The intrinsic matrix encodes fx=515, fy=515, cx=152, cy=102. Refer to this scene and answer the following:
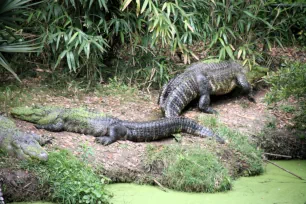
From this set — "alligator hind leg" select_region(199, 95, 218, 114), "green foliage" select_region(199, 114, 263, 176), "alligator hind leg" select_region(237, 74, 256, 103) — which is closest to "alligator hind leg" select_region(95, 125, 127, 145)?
"green foliage" select_region(199, 114, 263, 176)

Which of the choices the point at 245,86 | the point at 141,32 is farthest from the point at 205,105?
the point at 141,32

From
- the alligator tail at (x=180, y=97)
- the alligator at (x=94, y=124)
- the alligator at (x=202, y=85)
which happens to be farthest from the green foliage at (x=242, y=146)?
the alligator at (x=202, y=85)

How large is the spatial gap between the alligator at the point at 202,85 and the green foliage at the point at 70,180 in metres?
2.29

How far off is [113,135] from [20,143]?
1309 millimetres

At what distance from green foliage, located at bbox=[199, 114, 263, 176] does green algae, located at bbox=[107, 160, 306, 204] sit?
0.58 feet

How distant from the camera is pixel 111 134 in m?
6.46

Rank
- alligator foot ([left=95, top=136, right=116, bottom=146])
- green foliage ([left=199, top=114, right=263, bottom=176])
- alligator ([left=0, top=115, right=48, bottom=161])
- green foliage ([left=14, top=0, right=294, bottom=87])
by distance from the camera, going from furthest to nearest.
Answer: green foliage ([left=14, top=0, right=294, bottom=87])
green foliage ([left=199, top=114, right=263, bottom=176])
alligator foot ([left=95, top=136, right=116, bottom=146])
alligator ([left=0, top=115, right=48, bottom=161])

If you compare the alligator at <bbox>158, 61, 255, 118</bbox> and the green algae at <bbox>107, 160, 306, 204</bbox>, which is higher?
the alligator at <bbox>158, 61, 255, 118</bbox>

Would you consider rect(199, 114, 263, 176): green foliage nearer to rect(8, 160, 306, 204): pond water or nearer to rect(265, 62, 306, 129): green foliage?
rect(8, 160, 306, 204): pond water

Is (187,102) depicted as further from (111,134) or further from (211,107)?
(111,134)

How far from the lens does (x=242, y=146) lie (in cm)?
684

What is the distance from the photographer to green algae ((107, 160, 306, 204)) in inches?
216

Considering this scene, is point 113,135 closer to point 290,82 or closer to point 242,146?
point 242,146

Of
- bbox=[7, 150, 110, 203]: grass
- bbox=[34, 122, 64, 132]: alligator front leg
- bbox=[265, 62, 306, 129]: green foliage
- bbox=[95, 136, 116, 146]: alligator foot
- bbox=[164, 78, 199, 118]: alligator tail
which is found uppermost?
bbox=[265, 62, 306, 129]: green foliage
